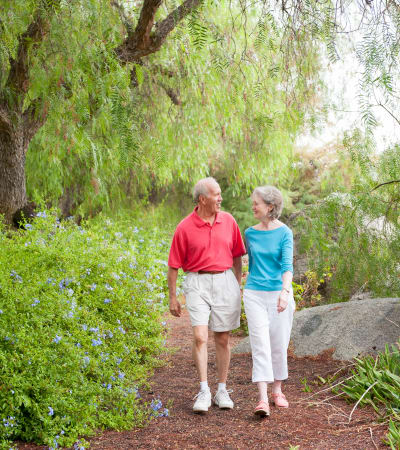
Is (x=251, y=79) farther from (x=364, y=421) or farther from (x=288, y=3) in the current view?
(x=364, y=421)

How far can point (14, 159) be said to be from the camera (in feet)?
23.8

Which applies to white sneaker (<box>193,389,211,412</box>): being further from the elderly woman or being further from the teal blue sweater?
the teal blue sweater

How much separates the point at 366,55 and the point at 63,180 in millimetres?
6348

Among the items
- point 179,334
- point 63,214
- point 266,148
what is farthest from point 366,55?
point 63,214

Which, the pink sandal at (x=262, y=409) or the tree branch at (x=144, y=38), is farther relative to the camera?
the tree branch at (x=144, y=38)

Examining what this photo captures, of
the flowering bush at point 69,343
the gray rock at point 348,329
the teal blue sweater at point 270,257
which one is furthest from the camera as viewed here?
the gray rock at point 348,329

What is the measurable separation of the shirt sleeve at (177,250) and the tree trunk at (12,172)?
12.9 feet

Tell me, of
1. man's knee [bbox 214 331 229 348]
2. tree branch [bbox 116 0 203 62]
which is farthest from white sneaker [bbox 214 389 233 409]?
tree branch [bbox 116 0 203 62]

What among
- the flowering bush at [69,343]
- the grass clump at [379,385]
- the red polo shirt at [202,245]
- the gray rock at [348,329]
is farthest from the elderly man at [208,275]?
the gray rock at [348,329]

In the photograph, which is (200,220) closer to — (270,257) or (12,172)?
(270,257)

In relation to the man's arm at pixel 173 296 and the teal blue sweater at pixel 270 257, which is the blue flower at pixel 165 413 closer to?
the man's arm at pixel 173 296

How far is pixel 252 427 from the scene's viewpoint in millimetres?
3572

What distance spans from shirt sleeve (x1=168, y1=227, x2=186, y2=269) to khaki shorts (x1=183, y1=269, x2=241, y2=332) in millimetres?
151

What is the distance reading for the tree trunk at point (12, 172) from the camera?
7.15m
